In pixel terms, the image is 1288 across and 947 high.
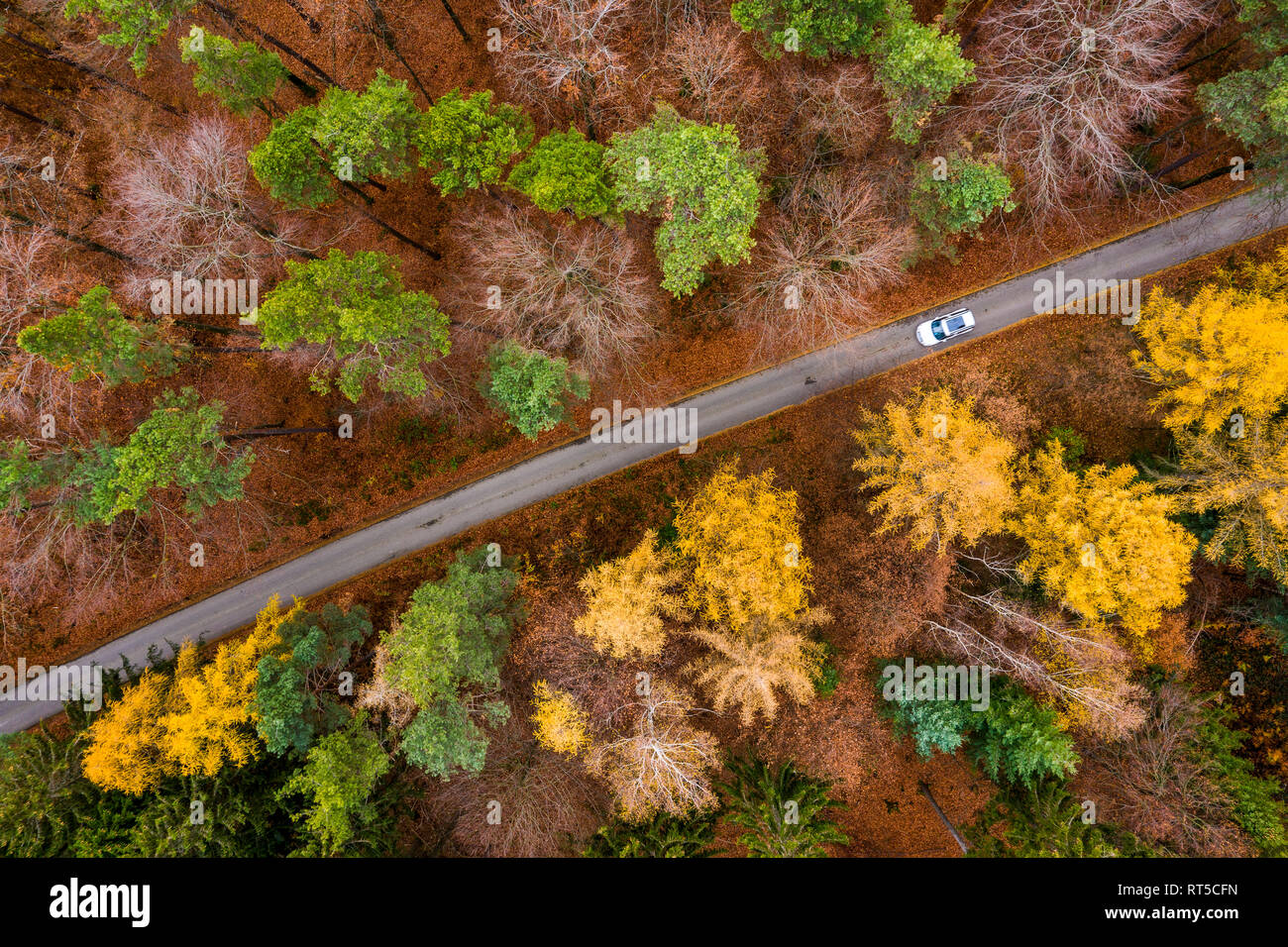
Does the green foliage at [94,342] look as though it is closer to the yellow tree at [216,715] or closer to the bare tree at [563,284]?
the yellow tree at [216,715]

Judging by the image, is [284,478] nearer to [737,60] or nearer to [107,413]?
[107,413]

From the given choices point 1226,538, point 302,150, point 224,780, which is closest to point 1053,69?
point 1226,538

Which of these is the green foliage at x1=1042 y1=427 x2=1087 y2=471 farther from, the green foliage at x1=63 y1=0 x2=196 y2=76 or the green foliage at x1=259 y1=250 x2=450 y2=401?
the green foliage at x1=63 y1=0 x2=196 y2=76

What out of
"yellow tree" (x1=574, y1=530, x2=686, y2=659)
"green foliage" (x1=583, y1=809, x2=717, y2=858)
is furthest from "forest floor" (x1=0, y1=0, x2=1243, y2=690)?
"green foliage" (x1=583, y1=809, x2=717, y2=858)

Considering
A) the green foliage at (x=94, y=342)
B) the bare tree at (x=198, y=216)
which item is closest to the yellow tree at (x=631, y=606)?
the green foliage at (x=94, y=342)

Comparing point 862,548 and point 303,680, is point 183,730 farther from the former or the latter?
point 862,548
